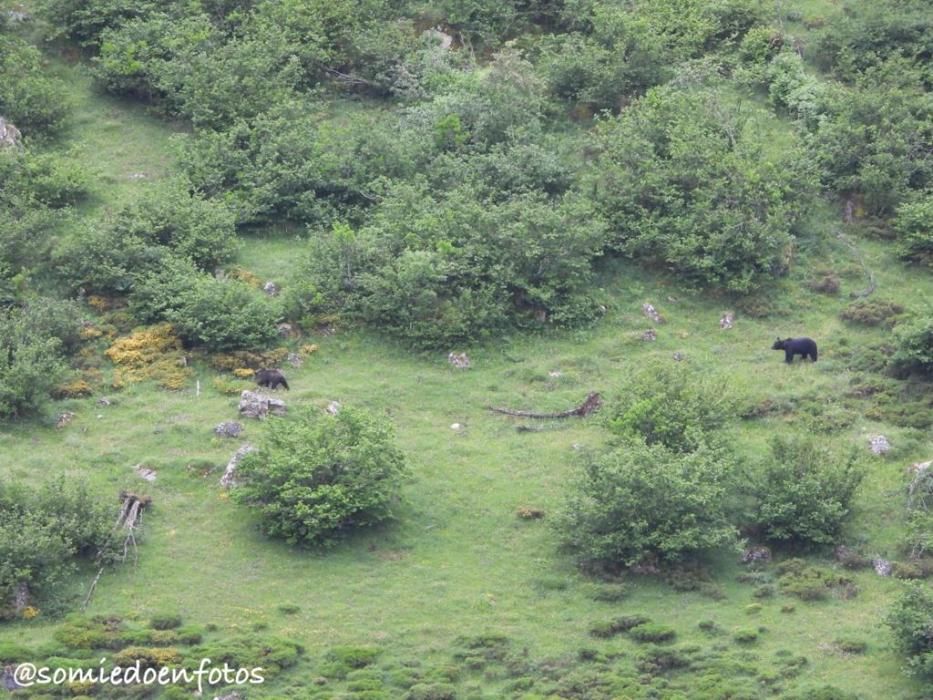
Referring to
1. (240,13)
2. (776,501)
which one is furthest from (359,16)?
(776,501)

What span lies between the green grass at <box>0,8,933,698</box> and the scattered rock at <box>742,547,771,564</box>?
45 cm

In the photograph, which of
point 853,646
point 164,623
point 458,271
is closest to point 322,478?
point 164,623

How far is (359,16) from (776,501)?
30238mm

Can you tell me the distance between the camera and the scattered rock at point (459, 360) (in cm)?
6316

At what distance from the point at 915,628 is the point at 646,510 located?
7909 mm

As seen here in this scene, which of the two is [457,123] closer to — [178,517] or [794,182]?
[794,182]

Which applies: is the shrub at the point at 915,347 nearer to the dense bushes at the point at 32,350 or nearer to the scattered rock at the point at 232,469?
the scattered rock at the point at 232,469

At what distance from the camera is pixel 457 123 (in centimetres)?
7044

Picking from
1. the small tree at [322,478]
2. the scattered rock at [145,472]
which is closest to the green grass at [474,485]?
the scattered rock at [145,472]

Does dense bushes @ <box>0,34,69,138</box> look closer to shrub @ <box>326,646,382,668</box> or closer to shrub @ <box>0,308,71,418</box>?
shrub @ <box>0,308,71,418</box>

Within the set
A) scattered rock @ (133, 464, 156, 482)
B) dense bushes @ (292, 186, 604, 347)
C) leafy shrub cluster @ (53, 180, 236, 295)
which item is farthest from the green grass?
leafy shrub cluster @ (53, 180, 236, 295)

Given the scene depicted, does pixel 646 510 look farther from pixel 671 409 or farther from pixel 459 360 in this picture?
pixel 459 360

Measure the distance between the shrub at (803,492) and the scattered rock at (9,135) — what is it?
2907 cm

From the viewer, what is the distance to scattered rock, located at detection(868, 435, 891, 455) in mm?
58344
